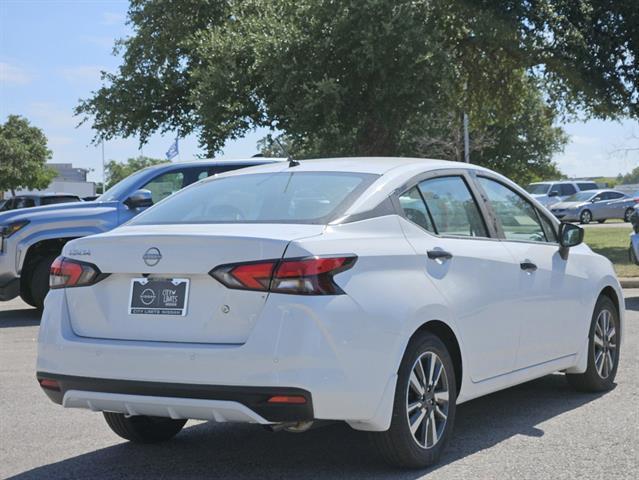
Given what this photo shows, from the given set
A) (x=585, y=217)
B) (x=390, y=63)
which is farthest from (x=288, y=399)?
(x=585, y=217)

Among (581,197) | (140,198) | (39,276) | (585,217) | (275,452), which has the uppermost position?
(581,197)

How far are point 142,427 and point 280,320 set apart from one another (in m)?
1.74

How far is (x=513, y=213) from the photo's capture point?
6.79 meters

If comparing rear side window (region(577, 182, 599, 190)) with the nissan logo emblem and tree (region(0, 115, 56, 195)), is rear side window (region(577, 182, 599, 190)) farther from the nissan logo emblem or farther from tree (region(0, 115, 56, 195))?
the nissan logo emblem

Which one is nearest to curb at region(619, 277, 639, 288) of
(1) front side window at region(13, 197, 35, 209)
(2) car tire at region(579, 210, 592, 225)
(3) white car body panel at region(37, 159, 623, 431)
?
(3) white car body panel at region(37, 159, 623, 431)

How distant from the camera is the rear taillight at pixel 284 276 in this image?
4805 mm

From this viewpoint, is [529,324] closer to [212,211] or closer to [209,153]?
[212,211]

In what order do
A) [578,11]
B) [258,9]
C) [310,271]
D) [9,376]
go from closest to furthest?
[310,271] → [9,376] → [578,11] → [258,9]

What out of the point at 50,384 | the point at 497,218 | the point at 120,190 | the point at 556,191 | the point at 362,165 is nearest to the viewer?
the point at 50,384

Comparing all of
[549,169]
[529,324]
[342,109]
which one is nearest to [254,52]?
[342,109]

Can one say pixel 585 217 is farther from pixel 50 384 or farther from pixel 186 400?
pixel 186 400

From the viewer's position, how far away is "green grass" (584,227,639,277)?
1800 cm

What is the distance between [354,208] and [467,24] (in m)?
21.3

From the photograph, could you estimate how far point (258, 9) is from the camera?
2903 centimetres
